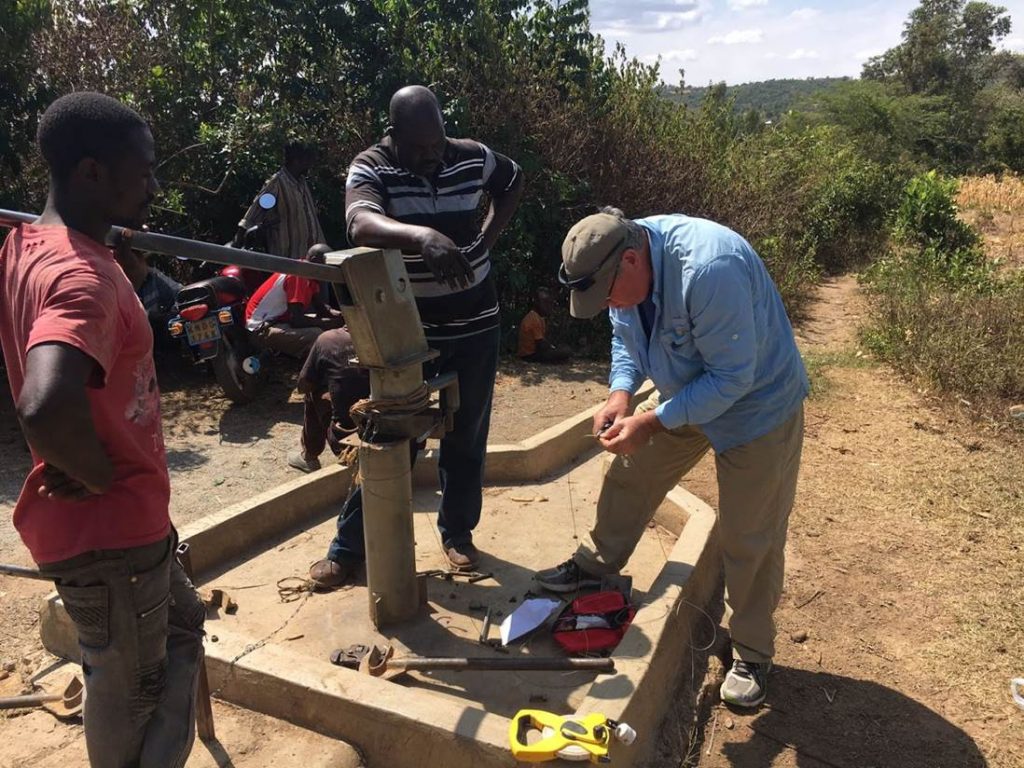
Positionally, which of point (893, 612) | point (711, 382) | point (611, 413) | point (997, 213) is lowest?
point (893, 612)

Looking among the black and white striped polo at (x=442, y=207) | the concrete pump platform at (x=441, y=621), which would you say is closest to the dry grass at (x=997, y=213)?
the concrete pump platform at (x=441, y=621)

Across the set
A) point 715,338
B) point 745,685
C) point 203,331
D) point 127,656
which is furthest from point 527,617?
point 203,331

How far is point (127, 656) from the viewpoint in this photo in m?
2.04

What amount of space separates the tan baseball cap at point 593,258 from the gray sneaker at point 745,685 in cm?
152

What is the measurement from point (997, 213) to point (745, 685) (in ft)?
55.3

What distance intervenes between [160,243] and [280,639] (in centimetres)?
173

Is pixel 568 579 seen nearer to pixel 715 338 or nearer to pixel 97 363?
pixel 715 338

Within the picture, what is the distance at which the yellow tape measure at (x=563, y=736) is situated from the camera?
2.34 meters

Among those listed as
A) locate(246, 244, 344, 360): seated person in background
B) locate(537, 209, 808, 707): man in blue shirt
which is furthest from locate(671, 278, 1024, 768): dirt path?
locate(246, 244, 344, 360): seated person in background

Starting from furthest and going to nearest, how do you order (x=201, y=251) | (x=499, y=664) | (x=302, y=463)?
(x=302, y=463) < (x=499, y=664) < (x=201, y=251)

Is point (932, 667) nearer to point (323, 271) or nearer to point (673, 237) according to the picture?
point (673, 237)

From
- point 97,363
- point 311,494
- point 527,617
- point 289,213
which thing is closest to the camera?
point 97,363

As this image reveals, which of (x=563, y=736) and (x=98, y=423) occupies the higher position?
(x=98, y=423)

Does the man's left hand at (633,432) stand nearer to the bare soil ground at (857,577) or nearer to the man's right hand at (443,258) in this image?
the man's right hand at (443,258)
